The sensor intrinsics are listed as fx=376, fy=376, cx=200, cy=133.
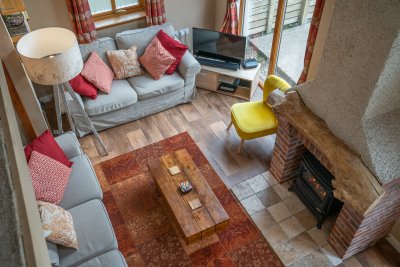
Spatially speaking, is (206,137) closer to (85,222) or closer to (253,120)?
(253,120)

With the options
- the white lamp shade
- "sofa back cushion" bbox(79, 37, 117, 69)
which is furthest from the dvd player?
the white lamp shade

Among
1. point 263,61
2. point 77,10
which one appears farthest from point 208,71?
point 77,10

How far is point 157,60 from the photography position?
4.78 metres

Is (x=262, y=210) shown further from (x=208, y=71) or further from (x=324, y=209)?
(x=208, y=71)

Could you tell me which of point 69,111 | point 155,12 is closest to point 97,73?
point 69,111

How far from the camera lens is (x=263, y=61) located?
5.56 m

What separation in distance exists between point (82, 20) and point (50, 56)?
123 centimetres

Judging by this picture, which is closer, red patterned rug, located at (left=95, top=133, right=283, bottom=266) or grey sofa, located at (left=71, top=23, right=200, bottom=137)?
red patterned rug, located at (left=95, top=133, right=283, bottom=266)

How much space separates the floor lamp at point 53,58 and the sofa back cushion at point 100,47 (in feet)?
2.37

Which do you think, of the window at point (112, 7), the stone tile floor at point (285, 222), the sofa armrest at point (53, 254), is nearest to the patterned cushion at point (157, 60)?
the window at point (112, 7)

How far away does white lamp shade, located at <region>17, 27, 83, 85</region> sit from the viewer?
11.4 feet

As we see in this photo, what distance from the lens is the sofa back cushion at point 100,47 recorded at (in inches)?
185

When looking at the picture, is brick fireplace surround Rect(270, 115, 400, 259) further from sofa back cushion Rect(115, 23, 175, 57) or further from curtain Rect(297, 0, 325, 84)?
sofa back cushion Rect(115, 23, 175, 57)

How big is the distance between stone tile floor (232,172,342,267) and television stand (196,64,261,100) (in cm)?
142
